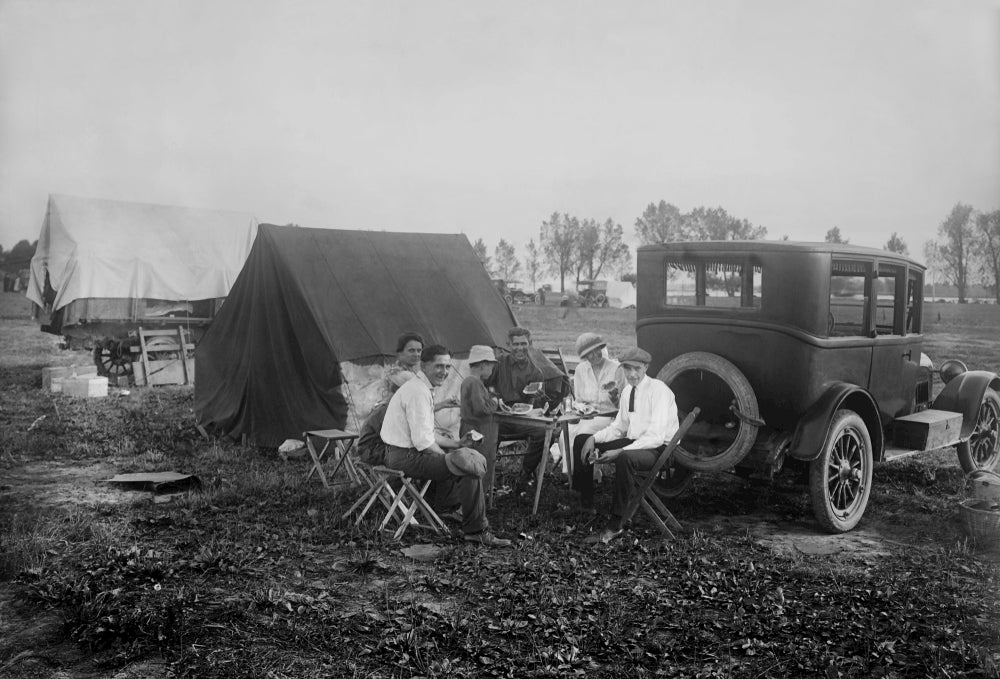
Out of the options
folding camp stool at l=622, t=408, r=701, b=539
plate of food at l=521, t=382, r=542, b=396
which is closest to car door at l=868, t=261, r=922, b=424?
folding camp stool at l=622, t=408, r=701, b=539

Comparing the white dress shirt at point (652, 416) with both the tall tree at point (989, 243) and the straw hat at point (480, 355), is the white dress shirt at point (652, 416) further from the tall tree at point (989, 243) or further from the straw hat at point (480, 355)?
the tall tree at point (989, 243)

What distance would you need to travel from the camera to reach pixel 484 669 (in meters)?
3.51

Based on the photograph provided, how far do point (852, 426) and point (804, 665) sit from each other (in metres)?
2.60

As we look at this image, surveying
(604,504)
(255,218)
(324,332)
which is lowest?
(604,504)

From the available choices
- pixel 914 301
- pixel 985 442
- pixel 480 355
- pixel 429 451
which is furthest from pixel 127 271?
pixel 985 442

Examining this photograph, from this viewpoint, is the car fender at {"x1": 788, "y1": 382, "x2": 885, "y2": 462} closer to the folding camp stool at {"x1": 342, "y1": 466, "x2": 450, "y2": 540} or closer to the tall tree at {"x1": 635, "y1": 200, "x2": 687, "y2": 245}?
the folding camp stool at {"x1": 342, "y1": 466, "x2": 450, "y2": 540}

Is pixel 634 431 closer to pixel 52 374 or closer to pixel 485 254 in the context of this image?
pixel 485 254

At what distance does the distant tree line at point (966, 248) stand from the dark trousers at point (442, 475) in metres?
4.31

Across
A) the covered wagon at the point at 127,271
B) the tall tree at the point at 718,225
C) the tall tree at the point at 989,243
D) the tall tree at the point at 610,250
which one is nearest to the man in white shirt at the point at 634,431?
the tall tree at the point at 989,243

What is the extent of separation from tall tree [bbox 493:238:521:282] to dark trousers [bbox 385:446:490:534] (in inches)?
367

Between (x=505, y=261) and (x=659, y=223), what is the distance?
6.11 meters

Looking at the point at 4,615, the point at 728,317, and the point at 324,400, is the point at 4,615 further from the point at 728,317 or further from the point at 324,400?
the point at 728,317

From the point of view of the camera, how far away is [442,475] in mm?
5516

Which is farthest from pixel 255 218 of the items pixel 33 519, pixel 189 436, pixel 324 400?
pixel 33 519
